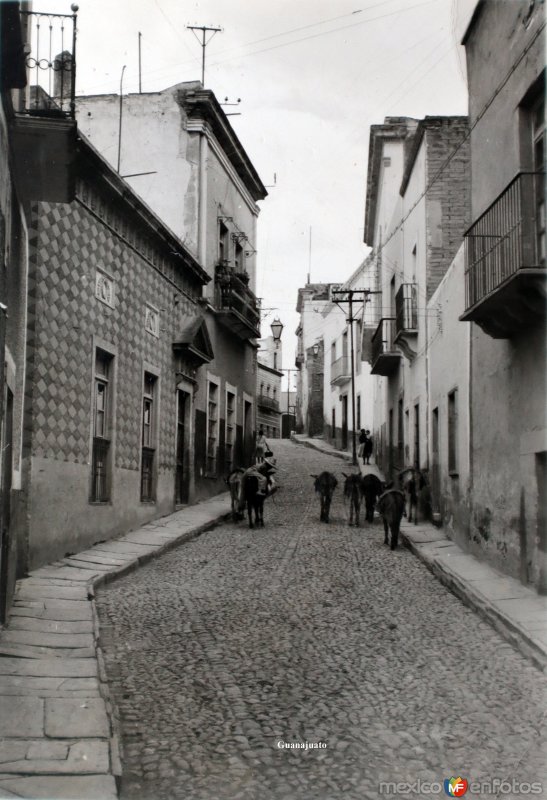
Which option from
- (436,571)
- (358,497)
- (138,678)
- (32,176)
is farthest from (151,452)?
(138,678)

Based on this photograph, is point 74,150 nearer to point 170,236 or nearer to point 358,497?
point 170,236

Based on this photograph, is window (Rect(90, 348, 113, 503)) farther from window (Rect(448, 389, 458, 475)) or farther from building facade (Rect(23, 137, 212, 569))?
window (Rect(448, 389, 458, 475))

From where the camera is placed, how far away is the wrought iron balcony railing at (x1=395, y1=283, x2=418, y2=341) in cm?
1741

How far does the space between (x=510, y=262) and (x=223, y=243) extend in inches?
552

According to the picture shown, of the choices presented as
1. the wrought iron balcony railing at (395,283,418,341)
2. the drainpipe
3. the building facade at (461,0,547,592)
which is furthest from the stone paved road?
the drainpipe

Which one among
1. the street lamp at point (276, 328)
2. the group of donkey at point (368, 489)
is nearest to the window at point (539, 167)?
the group of donkey at point (368, 489)

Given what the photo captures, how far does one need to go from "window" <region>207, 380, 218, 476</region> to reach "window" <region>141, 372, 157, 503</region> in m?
4.86

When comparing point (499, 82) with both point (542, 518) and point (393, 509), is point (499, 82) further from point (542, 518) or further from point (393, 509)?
point (393, 509)

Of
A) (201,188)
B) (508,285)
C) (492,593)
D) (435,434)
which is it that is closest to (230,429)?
(201,188)

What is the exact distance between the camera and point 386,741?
4.79m

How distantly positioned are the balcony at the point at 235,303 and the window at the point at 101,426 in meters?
7.80

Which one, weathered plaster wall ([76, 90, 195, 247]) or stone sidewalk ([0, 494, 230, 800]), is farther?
weathered plaster wall ([76, 90, 195, 247])

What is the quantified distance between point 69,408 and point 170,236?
564cm

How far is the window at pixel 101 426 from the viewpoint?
1234 cm
